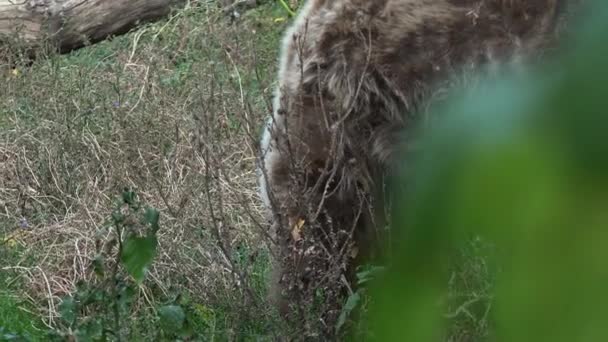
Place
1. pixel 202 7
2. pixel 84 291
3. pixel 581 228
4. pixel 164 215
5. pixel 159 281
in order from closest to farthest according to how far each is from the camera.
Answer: pixel 581 228, pixel 84 291, pixel 159 281, pixel 164 215, pixel 202 7

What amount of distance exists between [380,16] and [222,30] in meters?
4.22

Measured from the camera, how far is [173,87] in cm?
723

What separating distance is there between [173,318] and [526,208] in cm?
293

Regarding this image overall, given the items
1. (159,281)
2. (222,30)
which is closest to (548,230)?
(159,281)

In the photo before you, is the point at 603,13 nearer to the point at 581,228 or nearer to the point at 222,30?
the point at 581,228

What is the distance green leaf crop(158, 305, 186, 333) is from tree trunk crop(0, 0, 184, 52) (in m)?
4.28

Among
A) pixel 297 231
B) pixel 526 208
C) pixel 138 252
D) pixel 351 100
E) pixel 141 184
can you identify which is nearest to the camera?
pixel 526 208

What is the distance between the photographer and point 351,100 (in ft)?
12.1

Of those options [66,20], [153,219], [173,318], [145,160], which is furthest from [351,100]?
[66,20]

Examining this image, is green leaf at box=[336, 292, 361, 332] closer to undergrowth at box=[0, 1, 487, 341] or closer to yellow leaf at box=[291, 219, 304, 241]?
undergrowth at box=[0, 1, 487, 341]

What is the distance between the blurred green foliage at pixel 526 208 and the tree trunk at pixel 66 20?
6975mm

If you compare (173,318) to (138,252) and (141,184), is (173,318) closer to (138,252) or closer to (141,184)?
(138,252)

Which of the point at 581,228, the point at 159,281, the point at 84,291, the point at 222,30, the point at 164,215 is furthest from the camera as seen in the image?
the point at 222,30

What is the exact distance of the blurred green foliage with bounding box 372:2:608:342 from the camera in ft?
2.09
